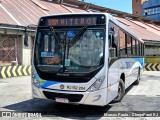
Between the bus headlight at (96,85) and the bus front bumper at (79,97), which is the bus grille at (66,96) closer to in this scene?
the bus front bumper at (79,97)

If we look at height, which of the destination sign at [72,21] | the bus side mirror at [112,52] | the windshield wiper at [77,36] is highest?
the destination sign at [72,21]

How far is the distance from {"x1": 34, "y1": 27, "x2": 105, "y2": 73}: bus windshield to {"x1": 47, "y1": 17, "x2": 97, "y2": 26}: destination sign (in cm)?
17

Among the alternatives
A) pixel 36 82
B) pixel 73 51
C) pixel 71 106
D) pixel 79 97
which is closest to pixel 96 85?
pixel 79 97

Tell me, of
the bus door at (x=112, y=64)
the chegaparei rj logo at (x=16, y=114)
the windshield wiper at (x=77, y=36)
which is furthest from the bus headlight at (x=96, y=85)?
the chegaparei rj logo at (x=16, y=114)

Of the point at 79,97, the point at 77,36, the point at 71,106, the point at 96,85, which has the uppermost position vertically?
the point at 77,36

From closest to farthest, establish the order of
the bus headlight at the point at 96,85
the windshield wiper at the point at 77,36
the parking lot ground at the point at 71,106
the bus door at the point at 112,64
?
the bus headlight at the point at 96,85, the windshield wiper at the point at 77,36, the bus door at the point at 112,64, the parking lot ground at the point at 71,106

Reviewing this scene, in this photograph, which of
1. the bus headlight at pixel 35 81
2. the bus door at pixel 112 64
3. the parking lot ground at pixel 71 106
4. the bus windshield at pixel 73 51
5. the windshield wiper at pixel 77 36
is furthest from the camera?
the parking lot ground at pixel 71 106

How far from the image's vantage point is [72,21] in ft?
23.2

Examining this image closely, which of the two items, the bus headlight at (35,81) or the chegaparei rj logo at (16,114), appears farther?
the bus headlight at (35,81)

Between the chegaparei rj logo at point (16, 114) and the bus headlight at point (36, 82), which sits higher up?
the bus headlight at point (36, 82)

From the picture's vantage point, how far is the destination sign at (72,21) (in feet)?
22.6

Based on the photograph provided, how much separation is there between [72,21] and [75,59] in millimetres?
1071

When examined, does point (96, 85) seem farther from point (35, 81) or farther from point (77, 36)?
point (35, 81)

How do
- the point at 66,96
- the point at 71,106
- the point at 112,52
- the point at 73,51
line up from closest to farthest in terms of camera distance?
1. the point at 66,96
2. the point at 73,51
3. the point at 112,52
4. the point at 71,106
